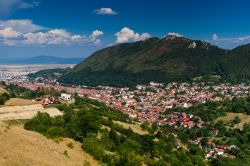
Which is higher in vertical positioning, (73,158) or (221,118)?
(73,158)

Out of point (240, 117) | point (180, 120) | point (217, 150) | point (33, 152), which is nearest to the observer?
point (33, 152)

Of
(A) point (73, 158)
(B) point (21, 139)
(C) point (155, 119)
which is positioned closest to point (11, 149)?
(B) point (21, 139)

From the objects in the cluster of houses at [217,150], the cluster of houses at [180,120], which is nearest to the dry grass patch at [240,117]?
the cluster of houses at [180,120]

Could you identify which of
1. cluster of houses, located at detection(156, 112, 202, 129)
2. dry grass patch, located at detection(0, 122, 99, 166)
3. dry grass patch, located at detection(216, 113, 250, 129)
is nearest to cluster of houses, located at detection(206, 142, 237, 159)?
cluster of houses, located at detection(156, 112, 202, 129)

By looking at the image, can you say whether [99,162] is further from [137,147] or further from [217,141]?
[217,141]

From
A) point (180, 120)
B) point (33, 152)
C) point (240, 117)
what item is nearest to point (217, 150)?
point (180, 120)

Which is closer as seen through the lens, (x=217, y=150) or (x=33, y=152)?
(x=33, y=152)

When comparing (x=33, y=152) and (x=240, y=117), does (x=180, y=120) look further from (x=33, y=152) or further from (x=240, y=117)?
(x=33, y=152)

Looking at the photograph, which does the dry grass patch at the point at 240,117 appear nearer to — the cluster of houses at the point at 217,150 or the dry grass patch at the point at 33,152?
the cluster of houses at the point at 217,150
